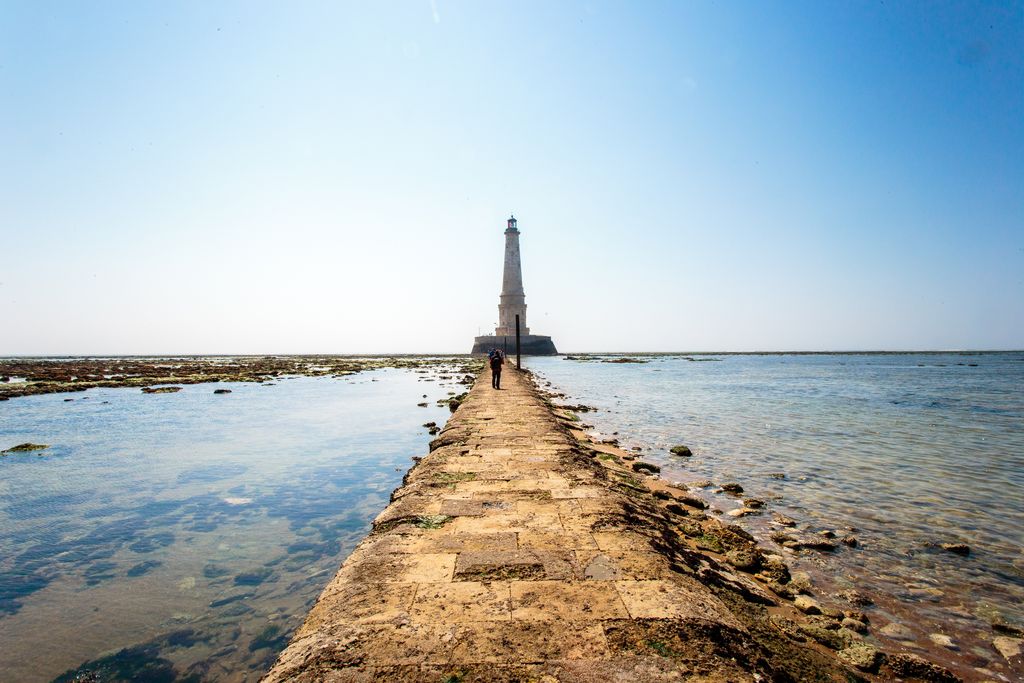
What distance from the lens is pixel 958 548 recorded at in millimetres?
5656

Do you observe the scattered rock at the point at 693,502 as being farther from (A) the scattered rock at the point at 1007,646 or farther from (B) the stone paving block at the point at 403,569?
(B) the stone paving block at the point at 403,569

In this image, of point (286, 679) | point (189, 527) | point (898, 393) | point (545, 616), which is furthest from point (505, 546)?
point (898, 393)

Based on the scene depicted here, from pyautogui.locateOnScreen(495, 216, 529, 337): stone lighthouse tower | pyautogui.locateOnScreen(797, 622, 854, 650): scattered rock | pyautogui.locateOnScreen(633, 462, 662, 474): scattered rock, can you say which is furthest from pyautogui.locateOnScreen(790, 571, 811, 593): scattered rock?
pyautogui.locateOnScreen(495, 216, 529, 337): stone lighthouse tower

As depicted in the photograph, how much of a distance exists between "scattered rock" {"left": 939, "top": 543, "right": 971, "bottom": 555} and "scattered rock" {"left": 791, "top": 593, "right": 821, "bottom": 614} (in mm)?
2786

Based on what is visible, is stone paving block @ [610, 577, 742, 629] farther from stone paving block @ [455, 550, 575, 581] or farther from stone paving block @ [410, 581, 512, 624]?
stone paving block @ [410, 581, 512, 624]

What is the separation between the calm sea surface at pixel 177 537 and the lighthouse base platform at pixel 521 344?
228 ft

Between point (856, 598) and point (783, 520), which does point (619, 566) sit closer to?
point (856, 598)

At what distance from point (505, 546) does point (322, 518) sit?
13.5 feet

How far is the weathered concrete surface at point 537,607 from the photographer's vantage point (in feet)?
7.02

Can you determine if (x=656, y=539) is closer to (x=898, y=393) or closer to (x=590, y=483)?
(x=590, y=483)

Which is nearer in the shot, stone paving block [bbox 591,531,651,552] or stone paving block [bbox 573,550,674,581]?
stone paving block [bbox 573,550,674,581]

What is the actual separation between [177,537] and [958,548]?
9.42 m

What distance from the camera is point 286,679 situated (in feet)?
6.73

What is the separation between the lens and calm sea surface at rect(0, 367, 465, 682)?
12.2ft
